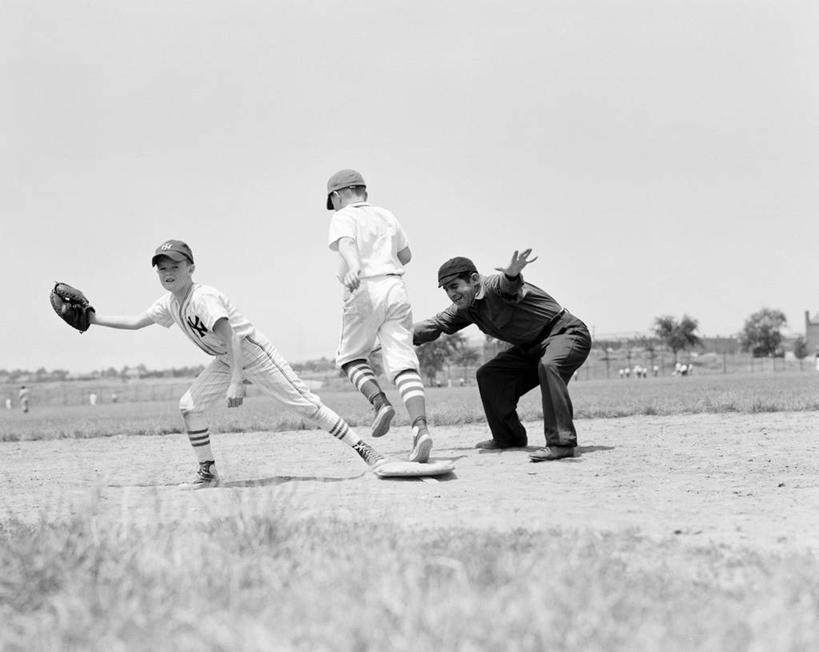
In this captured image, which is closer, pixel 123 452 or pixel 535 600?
pixel 535 600

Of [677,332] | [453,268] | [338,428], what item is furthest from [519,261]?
[677,332]

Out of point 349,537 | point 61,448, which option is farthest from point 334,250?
point 61,448

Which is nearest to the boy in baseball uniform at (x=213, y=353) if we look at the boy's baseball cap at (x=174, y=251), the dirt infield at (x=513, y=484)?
the boy's baseball cap at (x=174, y=251)

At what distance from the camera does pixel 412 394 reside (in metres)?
6.27

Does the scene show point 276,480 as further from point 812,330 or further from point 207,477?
point 812,330

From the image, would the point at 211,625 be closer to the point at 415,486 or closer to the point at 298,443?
the point at 415,486

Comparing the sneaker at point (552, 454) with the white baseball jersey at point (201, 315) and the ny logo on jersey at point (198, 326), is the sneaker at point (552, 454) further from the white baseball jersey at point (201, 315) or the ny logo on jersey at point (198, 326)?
the ny logo on jersey at point (198, 326)

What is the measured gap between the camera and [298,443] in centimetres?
974

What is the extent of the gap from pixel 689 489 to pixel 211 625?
3.60 m

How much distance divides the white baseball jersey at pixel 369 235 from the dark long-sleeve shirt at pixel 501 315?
3.00 ft

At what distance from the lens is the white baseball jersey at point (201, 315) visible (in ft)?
19.3

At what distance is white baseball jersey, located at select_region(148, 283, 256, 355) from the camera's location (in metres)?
5.88

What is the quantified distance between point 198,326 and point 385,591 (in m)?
3.90

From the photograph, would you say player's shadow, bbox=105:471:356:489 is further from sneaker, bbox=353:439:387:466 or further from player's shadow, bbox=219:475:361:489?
sneaker, bbox=353:439:387:466
